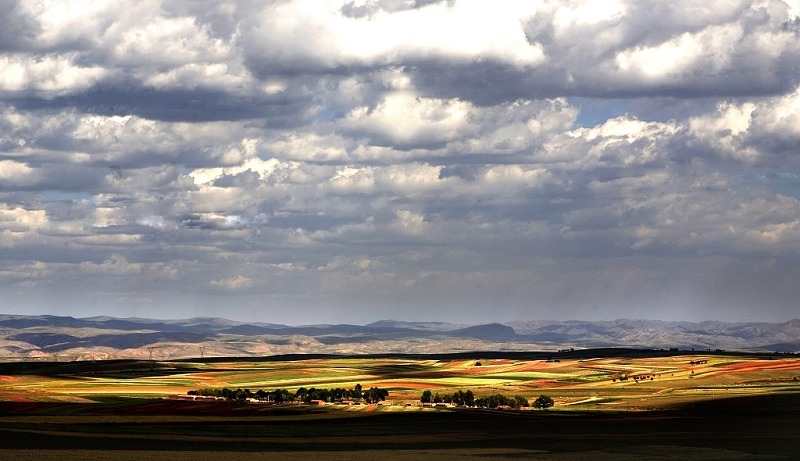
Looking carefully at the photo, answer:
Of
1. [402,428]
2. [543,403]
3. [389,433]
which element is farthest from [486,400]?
[389,433]

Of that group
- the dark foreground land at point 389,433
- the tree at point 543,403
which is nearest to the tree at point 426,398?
the tree at point 543,403

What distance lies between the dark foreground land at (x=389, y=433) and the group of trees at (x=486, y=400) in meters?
13.2

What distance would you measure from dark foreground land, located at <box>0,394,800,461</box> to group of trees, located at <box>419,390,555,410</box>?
1315 cm

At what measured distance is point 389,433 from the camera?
423 ft

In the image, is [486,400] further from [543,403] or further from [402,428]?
[402,428]

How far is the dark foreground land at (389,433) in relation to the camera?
10662 cm

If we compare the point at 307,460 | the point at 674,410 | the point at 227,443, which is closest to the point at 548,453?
the point at 307,460

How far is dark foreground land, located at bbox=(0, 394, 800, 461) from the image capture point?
106625 mm

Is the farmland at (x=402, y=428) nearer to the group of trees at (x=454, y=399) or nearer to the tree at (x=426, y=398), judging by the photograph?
the tree at (x=426, y=398)

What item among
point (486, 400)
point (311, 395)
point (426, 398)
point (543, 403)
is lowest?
point (543, 403)

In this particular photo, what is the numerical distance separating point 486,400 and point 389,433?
52204 millimetres

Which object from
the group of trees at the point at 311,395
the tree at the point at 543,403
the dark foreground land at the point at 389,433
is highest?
the group of trees at the point at 311,395

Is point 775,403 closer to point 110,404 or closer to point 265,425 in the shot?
point 265,425

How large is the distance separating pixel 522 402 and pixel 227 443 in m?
71.7
